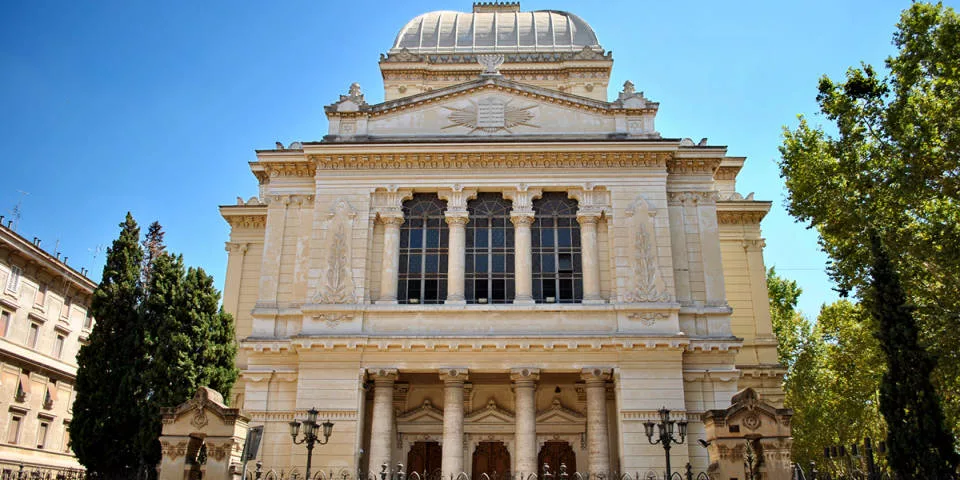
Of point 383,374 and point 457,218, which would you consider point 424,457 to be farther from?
point 457,218

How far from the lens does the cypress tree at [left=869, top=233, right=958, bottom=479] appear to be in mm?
15094

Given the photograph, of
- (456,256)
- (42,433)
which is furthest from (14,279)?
(456,256)

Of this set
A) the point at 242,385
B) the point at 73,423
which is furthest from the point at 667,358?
the point at 73,423

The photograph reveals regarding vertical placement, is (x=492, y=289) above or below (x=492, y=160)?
below

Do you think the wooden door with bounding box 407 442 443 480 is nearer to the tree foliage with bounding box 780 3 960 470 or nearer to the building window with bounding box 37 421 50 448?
the tree foliage with bounding box 780 3 960 470

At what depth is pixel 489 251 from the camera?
90.2ft

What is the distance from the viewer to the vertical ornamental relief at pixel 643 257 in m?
26.0

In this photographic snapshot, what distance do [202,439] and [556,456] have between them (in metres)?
13.6

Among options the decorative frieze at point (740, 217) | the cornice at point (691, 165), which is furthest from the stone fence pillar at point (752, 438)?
the decorative frieze at point (740, 217)

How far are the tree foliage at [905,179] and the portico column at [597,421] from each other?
8215 mm

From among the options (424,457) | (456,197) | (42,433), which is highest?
(456,197)

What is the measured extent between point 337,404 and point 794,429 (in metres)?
25.8

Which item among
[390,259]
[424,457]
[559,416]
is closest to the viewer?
[424,457]

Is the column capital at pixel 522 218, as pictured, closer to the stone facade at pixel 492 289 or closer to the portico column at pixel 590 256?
the stone facade at pixel 492 289
